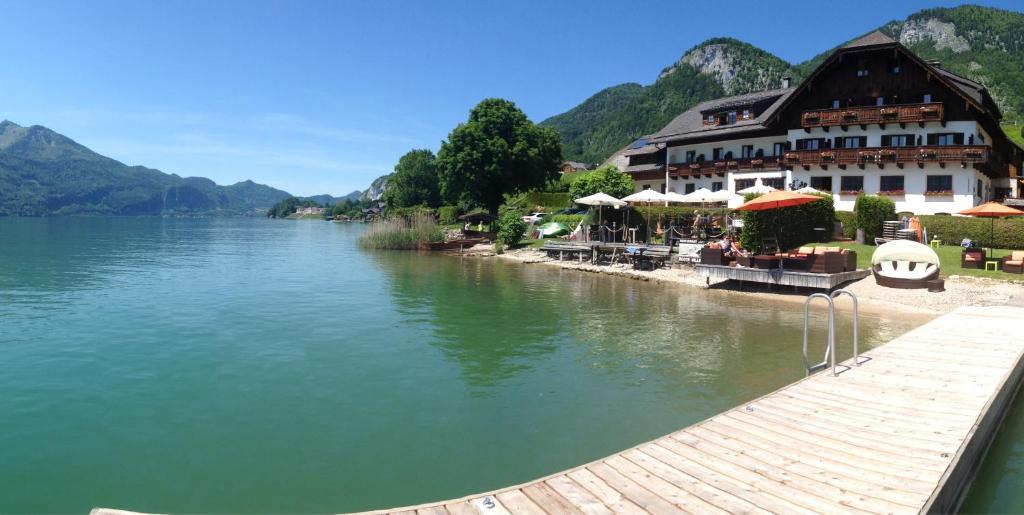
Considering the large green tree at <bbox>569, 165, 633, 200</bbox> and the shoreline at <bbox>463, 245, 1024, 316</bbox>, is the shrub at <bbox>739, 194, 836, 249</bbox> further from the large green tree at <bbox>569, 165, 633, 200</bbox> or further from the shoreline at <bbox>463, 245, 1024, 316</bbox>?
the large green tree at <bbox>569, 165, 633, 200</bbox>

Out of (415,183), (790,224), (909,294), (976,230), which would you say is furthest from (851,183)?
(415,183)

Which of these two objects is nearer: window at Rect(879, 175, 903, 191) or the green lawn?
the green lawn

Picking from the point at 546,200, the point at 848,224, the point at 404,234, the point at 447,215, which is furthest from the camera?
the point at 447,215

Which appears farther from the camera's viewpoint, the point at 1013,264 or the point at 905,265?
the point at 1013,264

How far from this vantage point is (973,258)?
23.9 meters

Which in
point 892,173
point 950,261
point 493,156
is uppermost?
point 493,156

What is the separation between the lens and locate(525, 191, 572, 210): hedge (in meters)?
65.9

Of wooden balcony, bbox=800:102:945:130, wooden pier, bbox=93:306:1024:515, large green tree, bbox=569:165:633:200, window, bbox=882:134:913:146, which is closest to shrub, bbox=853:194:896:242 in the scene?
wooden balcony, bbox=800:102:945:130

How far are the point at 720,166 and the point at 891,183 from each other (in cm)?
1207

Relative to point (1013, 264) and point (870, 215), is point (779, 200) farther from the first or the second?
point (870, 215)

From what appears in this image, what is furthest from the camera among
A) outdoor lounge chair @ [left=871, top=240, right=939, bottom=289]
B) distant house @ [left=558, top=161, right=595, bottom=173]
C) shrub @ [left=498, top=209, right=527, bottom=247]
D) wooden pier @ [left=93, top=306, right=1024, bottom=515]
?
distant house @ [left=558, top=161, right=595, bottom=173]

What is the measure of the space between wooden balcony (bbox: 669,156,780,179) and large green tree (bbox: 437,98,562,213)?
1491 cm

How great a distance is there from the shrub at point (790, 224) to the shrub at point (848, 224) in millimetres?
463

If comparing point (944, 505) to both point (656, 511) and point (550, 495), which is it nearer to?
point (656, 511)
